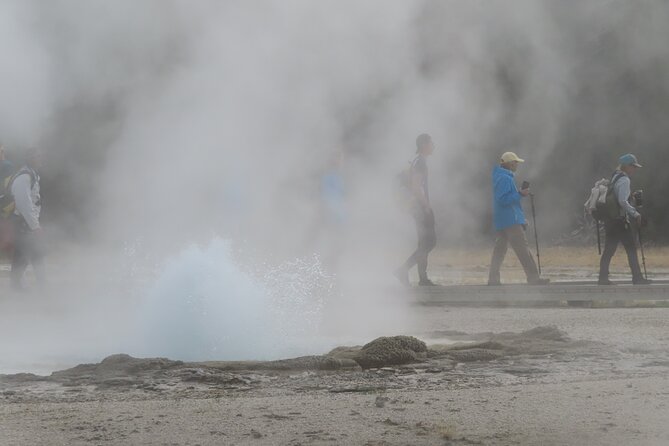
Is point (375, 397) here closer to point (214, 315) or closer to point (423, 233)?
point (214, 315)

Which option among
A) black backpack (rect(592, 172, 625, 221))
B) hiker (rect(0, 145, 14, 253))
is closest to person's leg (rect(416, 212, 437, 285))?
black backpack (rect(592, 172, 625, 221))

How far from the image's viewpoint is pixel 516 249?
45.0ft

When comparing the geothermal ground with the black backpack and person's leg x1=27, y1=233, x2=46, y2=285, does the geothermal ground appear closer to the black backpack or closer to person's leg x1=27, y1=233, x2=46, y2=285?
the black backpack

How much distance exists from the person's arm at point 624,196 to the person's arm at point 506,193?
1.39 metres

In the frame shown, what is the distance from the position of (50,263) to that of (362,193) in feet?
33.4

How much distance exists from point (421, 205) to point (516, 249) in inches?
53.5

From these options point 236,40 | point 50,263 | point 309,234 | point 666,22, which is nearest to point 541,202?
point 666,22

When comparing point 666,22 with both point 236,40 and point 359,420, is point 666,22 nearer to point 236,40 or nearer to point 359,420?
point 236,40

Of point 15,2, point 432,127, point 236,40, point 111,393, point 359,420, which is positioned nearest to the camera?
point 359,420

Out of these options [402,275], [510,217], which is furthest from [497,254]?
[402,275]

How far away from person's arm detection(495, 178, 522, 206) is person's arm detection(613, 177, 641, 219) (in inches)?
54.6

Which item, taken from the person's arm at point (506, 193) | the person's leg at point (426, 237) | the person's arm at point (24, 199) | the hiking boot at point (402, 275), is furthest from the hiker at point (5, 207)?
the person's arm at point (506, 193)

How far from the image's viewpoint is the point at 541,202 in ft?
91.0

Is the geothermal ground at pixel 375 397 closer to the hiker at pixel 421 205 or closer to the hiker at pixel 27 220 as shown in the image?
the hiker at pixel 421 205
